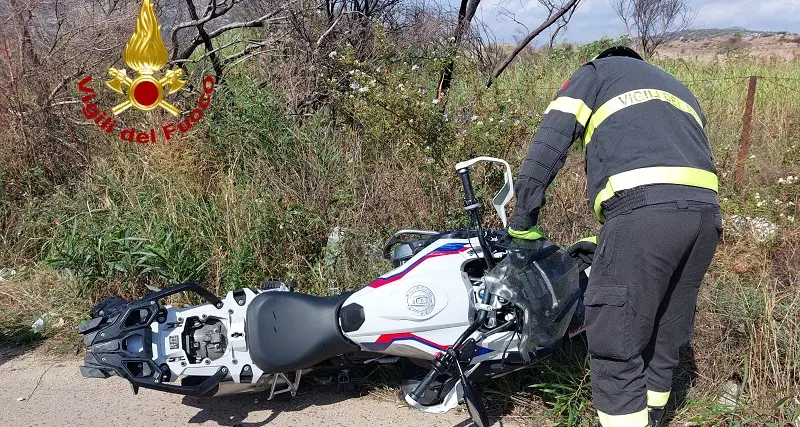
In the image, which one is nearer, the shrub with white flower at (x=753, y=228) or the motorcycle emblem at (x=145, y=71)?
the shrub with white flower at (x=753, y=228)

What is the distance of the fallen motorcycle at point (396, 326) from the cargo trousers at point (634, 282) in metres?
0.23

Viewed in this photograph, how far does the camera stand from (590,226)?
4332 mm

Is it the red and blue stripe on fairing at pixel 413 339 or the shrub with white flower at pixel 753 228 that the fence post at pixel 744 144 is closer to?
the shrub with white flower at pixel 753 228

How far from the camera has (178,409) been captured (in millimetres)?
3293

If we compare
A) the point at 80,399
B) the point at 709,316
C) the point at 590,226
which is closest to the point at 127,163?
the point at 80,399

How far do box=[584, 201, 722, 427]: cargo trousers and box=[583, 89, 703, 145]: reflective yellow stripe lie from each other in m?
0.41

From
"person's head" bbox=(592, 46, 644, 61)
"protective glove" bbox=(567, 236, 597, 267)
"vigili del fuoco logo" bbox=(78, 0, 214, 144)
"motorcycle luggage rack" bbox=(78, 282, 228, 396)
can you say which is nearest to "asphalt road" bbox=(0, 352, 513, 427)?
"motorcycle luggage rack" bbox=(78, 282, 228, 396)

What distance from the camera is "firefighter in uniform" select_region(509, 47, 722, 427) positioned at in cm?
243

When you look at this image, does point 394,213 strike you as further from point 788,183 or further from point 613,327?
point 788,183

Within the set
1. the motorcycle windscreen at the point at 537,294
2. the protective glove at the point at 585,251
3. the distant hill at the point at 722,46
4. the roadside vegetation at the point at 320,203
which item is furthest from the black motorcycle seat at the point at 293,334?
the distant hill at the point at 722,46

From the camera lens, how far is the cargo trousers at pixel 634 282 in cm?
242

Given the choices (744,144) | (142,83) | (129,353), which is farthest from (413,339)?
(142,83)

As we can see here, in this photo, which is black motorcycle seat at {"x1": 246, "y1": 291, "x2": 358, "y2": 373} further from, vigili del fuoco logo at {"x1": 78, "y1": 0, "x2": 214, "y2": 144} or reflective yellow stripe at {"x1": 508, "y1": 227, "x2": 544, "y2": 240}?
vigili del fuoco logo at {"x1": 78, "y1": 0, "x2": 214, "y2": 144}

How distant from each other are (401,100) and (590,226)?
1.61 m
